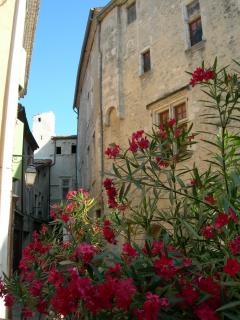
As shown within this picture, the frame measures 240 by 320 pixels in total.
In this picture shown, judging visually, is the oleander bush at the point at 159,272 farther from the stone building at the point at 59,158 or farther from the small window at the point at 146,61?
the stone building at the point at 59,158

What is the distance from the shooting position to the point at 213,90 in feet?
10.6

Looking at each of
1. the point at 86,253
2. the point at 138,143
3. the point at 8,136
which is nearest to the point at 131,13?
the point at 8,136

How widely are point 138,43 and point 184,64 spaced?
2.79 metres

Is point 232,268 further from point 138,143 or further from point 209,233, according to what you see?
point 138,143

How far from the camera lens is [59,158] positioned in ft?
107

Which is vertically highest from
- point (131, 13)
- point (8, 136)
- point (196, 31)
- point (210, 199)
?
point (131, 13)

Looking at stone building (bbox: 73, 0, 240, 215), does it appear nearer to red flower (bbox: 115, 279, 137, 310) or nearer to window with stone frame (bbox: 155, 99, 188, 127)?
window with stone frame (bbox: 155, 99, 188, 127)

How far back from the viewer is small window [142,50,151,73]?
1293 cm

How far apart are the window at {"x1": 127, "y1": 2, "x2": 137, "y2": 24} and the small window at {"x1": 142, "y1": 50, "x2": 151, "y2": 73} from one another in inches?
72.4

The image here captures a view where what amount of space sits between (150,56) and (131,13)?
2729 mm

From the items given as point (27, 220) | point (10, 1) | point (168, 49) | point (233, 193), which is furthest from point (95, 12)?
point (233, 193)

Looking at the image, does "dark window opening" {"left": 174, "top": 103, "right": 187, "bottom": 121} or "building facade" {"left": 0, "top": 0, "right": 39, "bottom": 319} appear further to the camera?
"dark window opening" {"left": 174, "top": 103, "right": 187, "bottom": 121}

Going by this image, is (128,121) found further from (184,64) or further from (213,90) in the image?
(213,90)

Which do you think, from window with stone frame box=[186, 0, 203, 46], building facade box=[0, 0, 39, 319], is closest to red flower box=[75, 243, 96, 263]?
building facade box=[0, 0, 39, 319]
